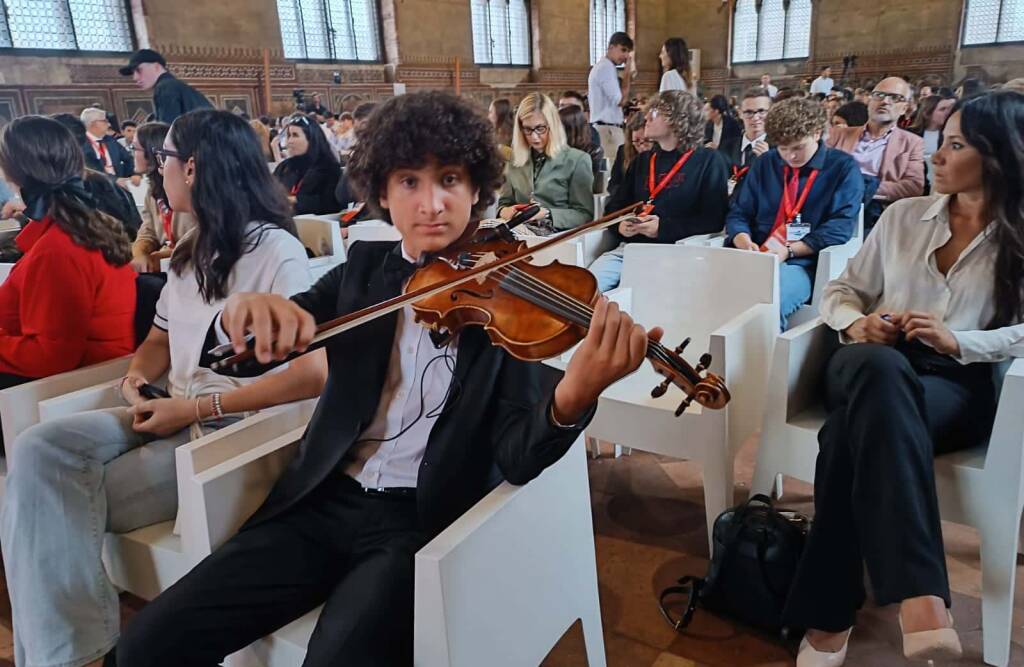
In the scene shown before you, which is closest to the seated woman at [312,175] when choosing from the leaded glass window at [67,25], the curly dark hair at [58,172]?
the curly dark hair at [58,172]

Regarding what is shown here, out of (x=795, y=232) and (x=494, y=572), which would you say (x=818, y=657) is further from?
(x=795, y=232)

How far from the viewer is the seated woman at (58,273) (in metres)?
1.67

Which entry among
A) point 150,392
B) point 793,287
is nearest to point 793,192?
point 793,287

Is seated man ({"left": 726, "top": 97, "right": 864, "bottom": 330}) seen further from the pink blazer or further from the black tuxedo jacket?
the black tuxedo jacket

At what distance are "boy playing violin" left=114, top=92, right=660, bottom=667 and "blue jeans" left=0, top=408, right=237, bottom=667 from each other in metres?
0.32

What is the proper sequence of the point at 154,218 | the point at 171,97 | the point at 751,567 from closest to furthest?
the point at 751,567 → the point at 154,218 → the point at 171,97

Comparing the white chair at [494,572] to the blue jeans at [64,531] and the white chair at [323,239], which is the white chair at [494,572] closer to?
the blue jeans at [64,531]

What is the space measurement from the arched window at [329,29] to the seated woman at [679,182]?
8.84m

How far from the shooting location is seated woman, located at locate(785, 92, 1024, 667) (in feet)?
4.29

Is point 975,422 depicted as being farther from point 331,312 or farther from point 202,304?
point 202,304

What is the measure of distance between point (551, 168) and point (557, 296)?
2.40m

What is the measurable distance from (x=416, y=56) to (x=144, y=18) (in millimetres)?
4181

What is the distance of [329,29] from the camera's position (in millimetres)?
10656

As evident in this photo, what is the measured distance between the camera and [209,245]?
1481 millimetres
